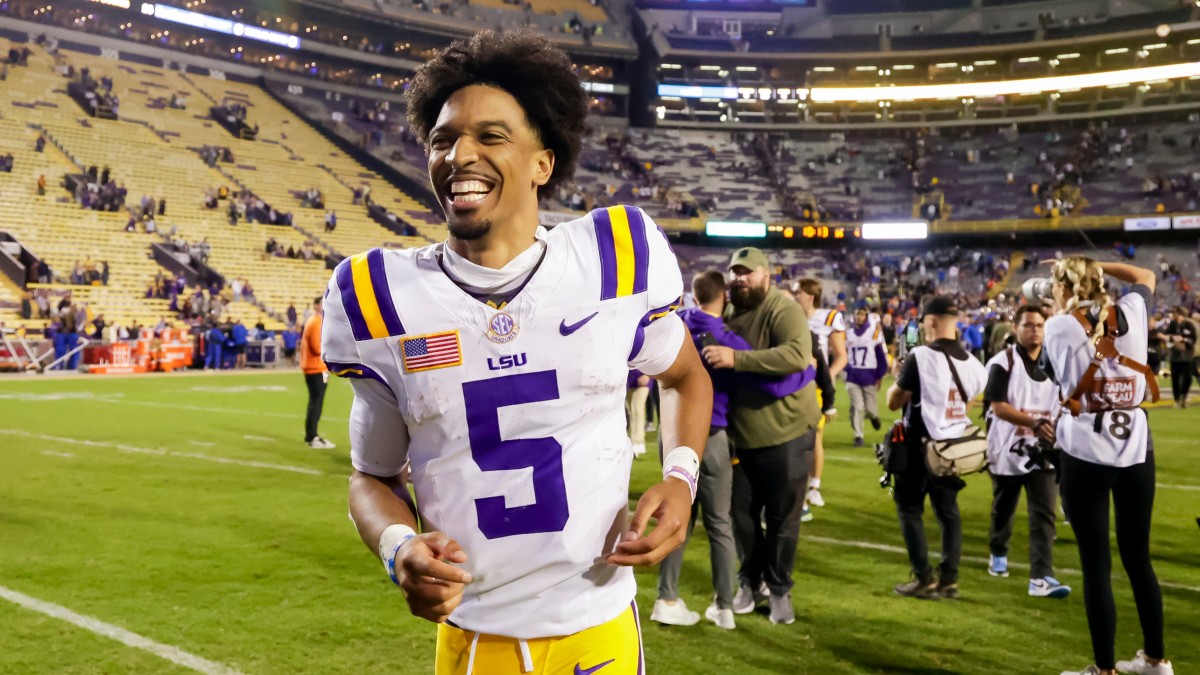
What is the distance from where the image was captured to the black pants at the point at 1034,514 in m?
6.47

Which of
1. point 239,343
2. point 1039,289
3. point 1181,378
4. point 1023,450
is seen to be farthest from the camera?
point 239,343

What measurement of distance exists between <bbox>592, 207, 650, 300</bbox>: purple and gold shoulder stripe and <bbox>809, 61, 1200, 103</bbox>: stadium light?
5917 cm

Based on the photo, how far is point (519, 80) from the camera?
230 centimetres

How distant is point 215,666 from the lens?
491 cm

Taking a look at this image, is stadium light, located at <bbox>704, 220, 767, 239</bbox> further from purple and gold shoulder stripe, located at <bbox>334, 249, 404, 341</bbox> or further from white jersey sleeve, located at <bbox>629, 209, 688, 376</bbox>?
purple and gold shoulder stripe, located at <bbox>334, 249, 404, 341</bbox>

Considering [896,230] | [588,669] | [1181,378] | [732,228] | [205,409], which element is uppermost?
[732,228]

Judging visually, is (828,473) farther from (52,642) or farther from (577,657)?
(577,657)

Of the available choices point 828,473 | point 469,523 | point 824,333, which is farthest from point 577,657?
point 824,333

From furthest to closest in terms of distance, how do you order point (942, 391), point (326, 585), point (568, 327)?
point (942, 391)
point (326, 585)
point (568, 327)

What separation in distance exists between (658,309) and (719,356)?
3501mm

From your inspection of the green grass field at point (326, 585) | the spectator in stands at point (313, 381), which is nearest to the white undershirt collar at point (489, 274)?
the green grass field at point (326, 585)

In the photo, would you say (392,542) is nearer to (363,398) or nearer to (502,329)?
(363,398)

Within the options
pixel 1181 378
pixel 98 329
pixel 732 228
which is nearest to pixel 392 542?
pixel 1181 378

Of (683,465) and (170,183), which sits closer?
(683,465)
